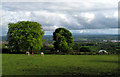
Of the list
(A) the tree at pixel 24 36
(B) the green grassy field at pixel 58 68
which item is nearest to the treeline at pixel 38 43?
(A) the tree at pixel 24 36

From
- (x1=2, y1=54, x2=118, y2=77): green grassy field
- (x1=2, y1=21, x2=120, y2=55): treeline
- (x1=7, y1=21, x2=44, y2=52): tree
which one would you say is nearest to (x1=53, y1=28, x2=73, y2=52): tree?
(x1=2, y1=21, x2=120, y2=55): treeline

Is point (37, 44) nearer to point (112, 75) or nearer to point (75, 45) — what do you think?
point (75, 45)

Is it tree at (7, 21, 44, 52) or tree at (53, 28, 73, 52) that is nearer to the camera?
tree at (7, 21, 44, 52)

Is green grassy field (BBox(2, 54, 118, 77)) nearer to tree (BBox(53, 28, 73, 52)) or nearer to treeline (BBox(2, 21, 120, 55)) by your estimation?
treeline (BBox(2, 21, 120, 55))

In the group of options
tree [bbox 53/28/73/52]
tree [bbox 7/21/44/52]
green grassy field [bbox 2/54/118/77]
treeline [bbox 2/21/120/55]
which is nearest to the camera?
green grassy field [bbox 2/54/118/77]

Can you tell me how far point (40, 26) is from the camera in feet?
125

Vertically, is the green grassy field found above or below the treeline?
below

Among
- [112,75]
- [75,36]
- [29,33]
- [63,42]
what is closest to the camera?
[112,75]

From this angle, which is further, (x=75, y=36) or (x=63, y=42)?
(x=75, y=36)

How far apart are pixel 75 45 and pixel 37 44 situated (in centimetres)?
1005

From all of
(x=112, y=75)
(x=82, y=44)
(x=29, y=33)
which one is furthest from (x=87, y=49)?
(x=112, y=75)

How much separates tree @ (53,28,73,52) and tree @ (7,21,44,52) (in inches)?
164

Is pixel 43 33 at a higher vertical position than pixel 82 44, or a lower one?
higher

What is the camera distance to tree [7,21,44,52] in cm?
3609
